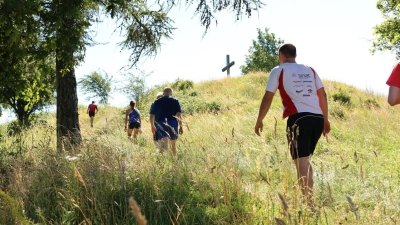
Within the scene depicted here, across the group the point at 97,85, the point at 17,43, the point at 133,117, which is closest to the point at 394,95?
the point at 17,43

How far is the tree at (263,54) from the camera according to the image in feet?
196

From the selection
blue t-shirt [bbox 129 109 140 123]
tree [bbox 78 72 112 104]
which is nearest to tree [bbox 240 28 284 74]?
tree [bbox 78 72 112 104]

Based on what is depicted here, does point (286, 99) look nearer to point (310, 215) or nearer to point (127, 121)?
point (310, 215)

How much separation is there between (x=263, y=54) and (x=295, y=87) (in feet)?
184

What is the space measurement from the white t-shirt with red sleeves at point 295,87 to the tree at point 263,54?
2122 inches

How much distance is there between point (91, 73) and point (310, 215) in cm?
5600

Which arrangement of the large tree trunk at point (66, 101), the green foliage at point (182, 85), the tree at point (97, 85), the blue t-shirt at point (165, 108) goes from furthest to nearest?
the tree at point (97, 85) < the green foliage at point (182, 85) < the large tree trunk at point (66, 101) < the blue t-shirt at point (165, 108)

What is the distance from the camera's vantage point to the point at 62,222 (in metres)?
3.90

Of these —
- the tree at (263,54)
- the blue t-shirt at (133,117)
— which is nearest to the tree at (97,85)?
the tree at (263,54)

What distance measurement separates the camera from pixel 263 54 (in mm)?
60062

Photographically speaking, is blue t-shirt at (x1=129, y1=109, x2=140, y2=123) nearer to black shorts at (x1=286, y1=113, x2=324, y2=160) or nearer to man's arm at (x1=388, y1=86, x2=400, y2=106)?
black shorts at (x1=286, y1=113, x2=324, y2=160)

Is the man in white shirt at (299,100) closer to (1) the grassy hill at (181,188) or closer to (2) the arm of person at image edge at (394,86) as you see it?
(1) the grassy hill at (181,188)

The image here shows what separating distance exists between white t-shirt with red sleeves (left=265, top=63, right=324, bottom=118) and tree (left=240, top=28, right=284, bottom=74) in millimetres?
53905

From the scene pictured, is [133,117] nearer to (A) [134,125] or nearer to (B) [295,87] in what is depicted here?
(A) [134,125]
